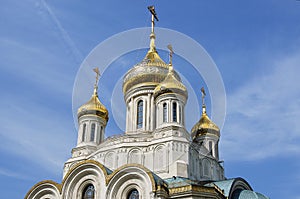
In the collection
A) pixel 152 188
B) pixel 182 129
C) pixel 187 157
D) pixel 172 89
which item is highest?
pixel 172 89

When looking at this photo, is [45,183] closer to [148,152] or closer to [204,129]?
[148,152]

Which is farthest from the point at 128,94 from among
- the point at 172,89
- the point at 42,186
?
the point at 42,186

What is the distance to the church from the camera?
2441 centimetres

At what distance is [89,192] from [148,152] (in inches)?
228

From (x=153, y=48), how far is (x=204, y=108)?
7.60 m

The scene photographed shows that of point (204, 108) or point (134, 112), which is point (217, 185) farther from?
point (204, 108)

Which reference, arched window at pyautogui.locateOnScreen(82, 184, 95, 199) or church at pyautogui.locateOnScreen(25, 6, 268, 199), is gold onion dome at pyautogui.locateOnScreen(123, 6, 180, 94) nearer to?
church at pyautogui.locateOnScreen(25, 6, 268, 199)

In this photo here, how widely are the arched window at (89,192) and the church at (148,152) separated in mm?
62

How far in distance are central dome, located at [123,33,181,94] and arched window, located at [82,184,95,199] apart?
1160 cm

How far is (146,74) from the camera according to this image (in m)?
34.9

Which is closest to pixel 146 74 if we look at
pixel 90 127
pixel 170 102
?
pixel 170 102

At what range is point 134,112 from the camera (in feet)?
112

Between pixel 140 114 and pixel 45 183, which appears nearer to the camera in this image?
pixel 45 183

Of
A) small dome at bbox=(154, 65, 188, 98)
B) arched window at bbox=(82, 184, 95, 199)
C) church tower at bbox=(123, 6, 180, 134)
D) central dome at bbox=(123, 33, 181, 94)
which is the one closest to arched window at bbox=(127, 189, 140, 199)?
arched window at bbox=(82, 184, 95, 199)
